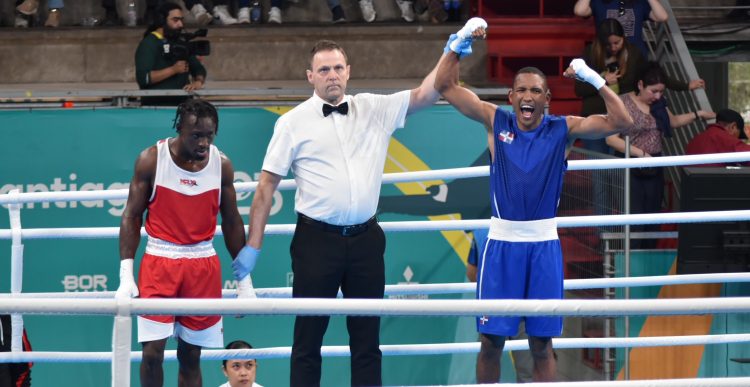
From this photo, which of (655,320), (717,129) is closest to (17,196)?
(655,320)

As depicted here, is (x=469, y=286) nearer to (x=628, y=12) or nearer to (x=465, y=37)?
(x=465, y=37)

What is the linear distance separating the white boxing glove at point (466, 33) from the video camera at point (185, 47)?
145 inches

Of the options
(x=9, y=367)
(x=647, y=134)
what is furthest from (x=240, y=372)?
(x=647, y=134)

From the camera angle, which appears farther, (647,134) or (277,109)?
(647,134)

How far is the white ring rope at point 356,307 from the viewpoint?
9.04ft

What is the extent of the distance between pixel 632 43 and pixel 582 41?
1.10 m

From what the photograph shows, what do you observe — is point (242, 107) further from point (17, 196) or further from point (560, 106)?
point (560, 106)

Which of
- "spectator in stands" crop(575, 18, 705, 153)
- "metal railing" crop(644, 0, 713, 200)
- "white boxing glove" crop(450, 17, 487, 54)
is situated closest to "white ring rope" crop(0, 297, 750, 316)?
"white boxing glove" crop(450, 17, 487, 54)

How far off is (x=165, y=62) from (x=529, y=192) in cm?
406

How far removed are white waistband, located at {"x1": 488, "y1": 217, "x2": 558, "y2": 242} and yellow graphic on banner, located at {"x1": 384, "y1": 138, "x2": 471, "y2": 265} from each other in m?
2.58

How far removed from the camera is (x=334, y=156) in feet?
14.3

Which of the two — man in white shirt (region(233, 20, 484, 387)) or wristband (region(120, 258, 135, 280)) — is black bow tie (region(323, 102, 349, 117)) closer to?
man in white shirt (region(233, 20, 484, 387))

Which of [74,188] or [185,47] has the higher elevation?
[185,47]

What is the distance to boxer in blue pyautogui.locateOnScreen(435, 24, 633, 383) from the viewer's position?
14.2 feet
